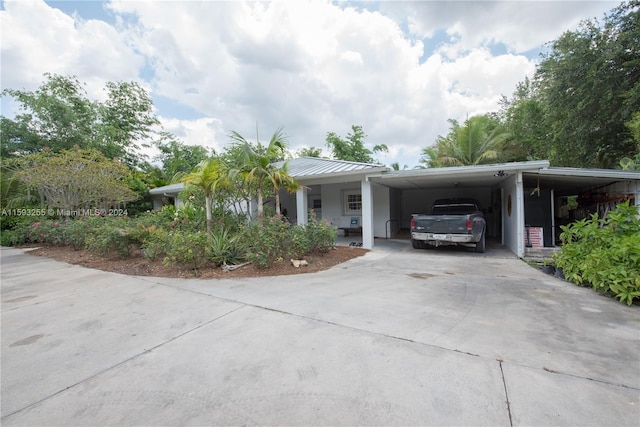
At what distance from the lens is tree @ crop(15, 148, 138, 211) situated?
410 inches

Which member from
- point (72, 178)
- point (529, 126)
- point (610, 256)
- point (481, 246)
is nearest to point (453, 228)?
point (481, 246)

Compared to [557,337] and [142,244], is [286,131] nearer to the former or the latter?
[142,244]

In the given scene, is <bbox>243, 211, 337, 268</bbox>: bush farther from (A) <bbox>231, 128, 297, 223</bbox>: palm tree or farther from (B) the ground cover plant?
(A) <bbox>231, 128, 297, 223</bbox>: palm tree

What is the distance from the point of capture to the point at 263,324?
3.24 meters

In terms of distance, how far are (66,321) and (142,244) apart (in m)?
4.48

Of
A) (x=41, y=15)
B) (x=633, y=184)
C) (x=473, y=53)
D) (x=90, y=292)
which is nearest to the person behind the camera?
(x=90, y=292)

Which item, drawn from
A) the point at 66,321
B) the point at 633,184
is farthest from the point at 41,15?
the point at 633,184

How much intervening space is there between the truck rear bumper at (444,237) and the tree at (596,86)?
22.7 ft

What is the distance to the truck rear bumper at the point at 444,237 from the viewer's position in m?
7.49

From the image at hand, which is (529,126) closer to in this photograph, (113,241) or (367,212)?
(367,212)

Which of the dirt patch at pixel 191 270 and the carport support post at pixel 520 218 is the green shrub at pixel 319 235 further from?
the carport support post at pixel 520 218

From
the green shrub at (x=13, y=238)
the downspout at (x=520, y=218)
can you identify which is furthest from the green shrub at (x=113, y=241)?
the downspout at (x=520, y=218)

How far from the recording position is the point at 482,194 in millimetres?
14141

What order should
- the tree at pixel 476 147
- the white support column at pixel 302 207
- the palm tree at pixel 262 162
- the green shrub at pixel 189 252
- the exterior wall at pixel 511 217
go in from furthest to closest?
the tree at pixel 476 147 → the white support column at pixel 302 207 → the exterior wall at pixel 511 217 → the palm tree at pixel 262 162 → the green shrub at pixel 189 252
